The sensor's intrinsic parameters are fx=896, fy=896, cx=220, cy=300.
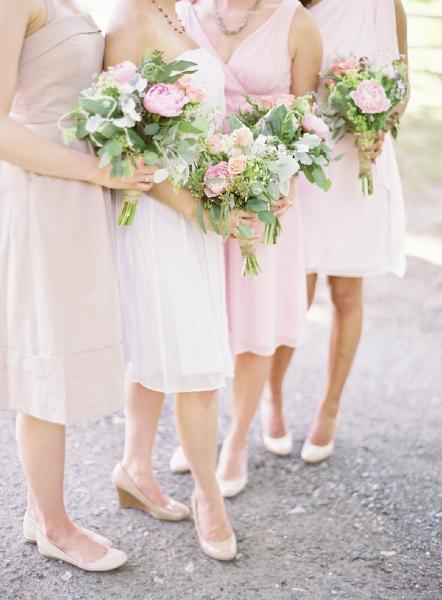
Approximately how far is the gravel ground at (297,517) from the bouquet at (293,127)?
146 centimetres

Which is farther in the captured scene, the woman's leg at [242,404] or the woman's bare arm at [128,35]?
the woman's leg at [242,404]

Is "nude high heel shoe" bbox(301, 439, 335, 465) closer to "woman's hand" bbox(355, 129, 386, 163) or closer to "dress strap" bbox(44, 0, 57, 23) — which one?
"woman's hand" bbox(355, 129, 386, 163)

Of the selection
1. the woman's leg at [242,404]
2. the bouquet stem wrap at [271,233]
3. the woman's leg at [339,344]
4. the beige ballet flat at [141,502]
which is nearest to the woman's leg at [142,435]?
the beige ballet flat at [141,502]

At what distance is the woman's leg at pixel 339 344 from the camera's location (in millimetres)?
4145

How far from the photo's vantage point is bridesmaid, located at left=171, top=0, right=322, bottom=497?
11.2 ft

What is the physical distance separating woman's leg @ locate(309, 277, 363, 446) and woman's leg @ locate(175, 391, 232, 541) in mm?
950

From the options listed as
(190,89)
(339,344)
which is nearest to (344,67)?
(190,89)

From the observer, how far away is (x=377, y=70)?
3.64 m

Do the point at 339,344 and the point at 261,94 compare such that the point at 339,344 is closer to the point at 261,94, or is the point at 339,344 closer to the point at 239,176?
the point at 261,94

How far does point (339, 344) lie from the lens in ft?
A: 13.9

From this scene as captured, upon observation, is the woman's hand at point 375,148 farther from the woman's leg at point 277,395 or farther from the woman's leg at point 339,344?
the woman's leg at point 277,395

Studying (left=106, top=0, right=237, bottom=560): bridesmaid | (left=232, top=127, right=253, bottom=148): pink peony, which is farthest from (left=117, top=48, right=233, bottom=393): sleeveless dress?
(left=232, top=127, right=253, bottom=148): pink peony

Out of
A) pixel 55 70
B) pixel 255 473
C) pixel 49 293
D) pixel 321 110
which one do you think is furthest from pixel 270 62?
pixel 255 473

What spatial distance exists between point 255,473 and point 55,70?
7.09 ft
